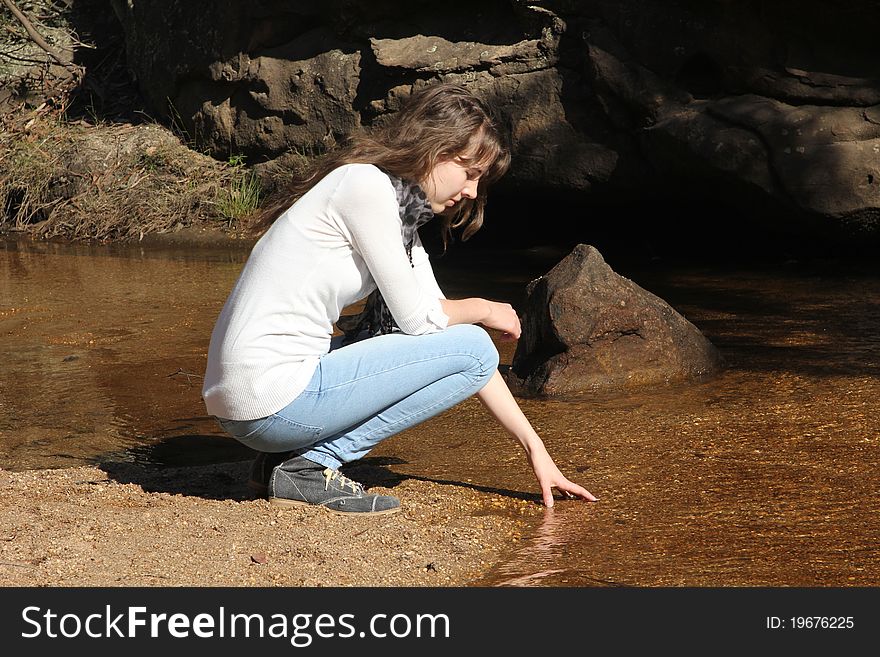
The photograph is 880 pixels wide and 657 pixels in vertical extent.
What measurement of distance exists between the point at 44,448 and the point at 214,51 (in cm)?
654

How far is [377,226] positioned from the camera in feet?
10.3

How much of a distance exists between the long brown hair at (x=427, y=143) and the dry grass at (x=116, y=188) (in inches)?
268

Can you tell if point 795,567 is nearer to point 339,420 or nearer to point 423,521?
point 423,521

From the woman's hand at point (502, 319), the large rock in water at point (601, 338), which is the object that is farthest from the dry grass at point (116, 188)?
the woman's hand at point (502, 319)

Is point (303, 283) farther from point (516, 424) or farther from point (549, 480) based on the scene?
point (549, 480)

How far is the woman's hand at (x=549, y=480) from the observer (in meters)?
3.46

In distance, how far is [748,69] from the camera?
7.56 metres

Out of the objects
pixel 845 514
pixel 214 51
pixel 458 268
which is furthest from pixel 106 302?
pixel 845 514

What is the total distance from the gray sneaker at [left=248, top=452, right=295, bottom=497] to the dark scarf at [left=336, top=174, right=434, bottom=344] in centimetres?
42

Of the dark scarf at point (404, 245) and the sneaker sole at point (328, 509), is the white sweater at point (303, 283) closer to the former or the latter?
the dark scarf at point (404, 245)

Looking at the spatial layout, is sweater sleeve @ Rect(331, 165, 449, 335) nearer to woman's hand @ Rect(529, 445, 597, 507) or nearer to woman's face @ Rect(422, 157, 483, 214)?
woman's face @ Rect(422, 157, 483, 214)

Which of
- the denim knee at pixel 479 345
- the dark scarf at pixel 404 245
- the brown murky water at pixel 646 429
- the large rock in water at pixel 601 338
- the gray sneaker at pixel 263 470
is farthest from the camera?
the large rock in water at pixel 601 338

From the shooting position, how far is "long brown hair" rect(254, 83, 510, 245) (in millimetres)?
3244

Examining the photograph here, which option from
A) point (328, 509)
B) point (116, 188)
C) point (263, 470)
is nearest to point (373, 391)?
point (328, 509)
